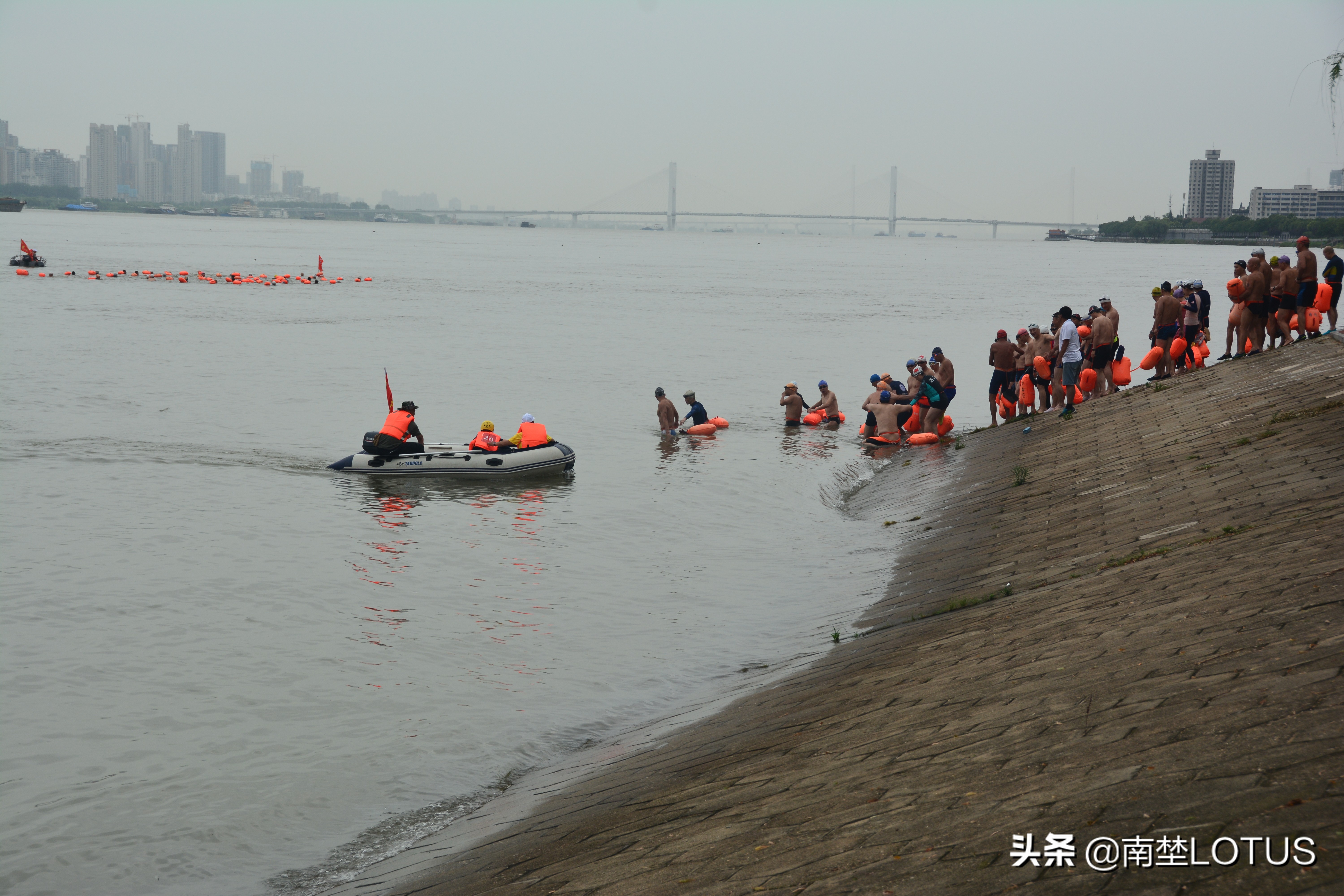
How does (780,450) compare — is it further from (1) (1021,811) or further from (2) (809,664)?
(1) (1021,811)

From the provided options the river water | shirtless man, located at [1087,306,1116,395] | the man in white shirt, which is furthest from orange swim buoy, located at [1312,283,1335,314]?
the river water

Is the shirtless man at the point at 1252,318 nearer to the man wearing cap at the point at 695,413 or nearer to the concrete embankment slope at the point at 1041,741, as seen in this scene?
the concrete embankment slope at the point at 1041,741

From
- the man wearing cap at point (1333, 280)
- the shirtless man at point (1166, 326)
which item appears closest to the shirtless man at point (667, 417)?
the shirtless man at point (1166, 326)

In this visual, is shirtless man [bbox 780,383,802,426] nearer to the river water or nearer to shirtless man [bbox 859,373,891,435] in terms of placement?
the river water

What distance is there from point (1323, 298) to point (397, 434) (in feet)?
54.2

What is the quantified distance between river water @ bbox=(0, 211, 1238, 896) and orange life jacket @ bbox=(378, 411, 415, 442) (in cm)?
108

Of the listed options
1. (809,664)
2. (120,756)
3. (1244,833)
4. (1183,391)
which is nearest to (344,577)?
(120,756)

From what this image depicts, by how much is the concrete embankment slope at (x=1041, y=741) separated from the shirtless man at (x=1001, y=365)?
10.0 meters

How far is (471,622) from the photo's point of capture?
12.1m

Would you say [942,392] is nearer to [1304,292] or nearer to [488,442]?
[1304,292]

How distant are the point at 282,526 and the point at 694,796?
39.8 feet

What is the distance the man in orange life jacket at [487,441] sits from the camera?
20109mm

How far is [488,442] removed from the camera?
793 inches

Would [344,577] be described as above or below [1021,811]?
below
